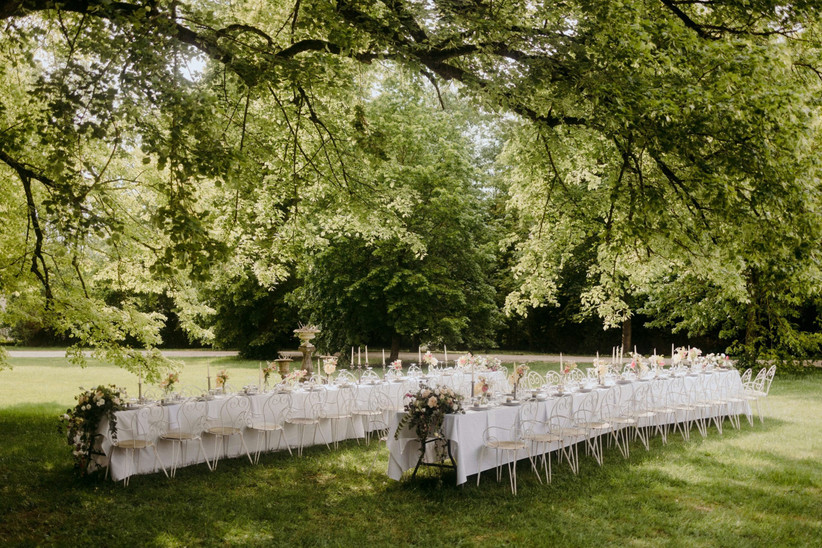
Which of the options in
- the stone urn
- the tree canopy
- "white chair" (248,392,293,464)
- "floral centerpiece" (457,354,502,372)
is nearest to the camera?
the tree canopy

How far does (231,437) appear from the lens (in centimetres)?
926

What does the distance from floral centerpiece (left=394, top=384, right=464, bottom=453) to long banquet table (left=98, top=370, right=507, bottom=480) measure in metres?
1.43

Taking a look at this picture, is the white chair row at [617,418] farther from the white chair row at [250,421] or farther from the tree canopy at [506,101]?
the white chair row at [250,421]

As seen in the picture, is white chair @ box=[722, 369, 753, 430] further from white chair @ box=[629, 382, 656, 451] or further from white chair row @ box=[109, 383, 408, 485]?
white chair row @ box=[109, 383, 408, 485]

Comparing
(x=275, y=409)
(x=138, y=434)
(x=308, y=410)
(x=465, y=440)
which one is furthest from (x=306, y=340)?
(x=465, y=440)

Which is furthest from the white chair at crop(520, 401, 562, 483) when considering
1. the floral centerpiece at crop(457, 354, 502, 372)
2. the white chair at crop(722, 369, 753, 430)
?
the white chair at crop(722, 369, 753, 430)

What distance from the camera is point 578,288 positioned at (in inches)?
1065

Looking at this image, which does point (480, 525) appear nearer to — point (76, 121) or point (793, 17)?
point (76, 121)

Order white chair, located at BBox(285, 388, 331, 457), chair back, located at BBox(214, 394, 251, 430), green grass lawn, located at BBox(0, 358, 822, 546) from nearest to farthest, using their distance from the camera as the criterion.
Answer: green grass lawn, located at BBox(0, 358, 822, 546)
chair back, located at BBox(214, 394, 251, 430)
white chair, located at BBox(285, 388, 331, 457)

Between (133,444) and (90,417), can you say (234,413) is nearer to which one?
(133,444)

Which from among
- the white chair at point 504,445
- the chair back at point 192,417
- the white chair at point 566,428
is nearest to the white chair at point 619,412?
the white chair at point 566,428

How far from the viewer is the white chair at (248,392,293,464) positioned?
30.9 feet

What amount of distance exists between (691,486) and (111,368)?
23.6 meters

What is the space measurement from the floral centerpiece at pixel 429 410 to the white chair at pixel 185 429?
2779 millimetres
